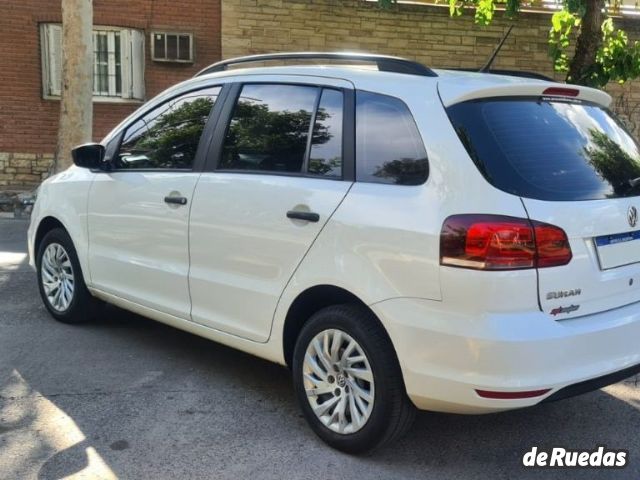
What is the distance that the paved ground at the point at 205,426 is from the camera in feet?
10.5

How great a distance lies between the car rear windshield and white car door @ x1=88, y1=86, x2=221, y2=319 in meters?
1.73

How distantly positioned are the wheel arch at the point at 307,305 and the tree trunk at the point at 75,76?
6.95 metres

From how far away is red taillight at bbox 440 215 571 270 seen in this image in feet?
9.05

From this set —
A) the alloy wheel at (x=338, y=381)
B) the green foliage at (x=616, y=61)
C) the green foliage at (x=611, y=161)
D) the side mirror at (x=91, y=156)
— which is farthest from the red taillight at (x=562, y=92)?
the green foliage at (x=616, y=61)

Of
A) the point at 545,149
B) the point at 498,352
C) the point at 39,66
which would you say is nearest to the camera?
the point at 498,352

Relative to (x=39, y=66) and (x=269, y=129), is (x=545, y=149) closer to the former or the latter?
(x=269, y=129)

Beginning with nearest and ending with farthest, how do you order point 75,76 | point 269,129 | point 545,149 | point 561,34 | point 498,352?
1. point 498,352
2. point 545,149
3. point 269,129
4. point 75,76
5. point 561,34

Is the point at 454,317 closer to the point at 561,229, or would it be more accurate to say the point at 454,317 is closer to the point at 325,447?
the point at 561,229

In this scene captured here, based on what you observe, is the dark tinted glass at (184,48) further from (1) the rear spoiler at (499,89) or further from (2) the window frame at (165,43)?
(1) the rear spoiler at (499,89)

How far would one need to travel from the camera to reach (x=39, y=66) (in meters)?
12.3

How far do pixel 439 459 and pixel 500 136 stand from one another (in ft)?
5.09

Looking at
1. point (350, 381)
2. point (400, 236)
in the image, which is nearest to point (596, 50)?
point (400, 236)

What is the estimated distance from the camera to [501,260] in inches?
108

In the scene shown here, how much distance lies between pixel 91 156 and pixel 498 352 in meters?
3.19
